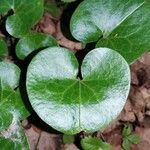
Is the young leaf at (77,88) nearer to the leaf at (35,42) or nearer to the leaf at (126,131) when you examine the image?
the leaf at (35,42)

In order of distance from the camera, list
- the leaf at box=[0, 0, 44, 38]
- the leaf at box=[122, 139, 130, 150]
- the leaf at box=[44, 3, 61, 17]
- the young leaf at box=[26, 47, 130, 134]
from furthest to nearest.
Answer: the leaf at box=[44, 3, 61, 17] < the leaf at box=[122, 139, 130, 150] < the leaf at box=[0, 0, 44, 38] < the young leaf at box=[26, 47, 130, 134]

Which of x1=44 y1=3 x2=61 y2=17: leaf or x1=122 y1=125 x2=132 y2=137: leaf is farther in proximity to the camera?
x1=44 y1=3 x2=61 y2=17: leaf

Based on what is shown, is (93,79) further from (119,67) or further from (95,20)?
(95,20)

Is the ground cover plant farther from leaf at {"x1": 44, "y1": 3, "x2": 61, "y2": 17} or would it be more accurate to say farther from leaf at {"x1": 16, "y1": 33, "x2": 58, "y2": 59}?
leaf at {"x1": 44, "y1": 3, "x2": 61, "y2": 17}

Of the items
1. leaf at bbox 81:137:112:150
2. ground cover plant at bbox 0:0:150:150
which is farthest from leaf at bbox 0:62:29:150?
leaf at bbox 81:137:112:150

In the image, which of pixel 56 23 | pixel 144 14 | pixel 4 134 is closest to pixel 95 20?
pixel 144 14

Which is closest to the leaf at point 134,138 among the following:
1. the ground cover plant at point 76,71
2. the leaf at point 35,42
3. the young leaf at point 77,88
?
the ground cover plant at point 76,71
